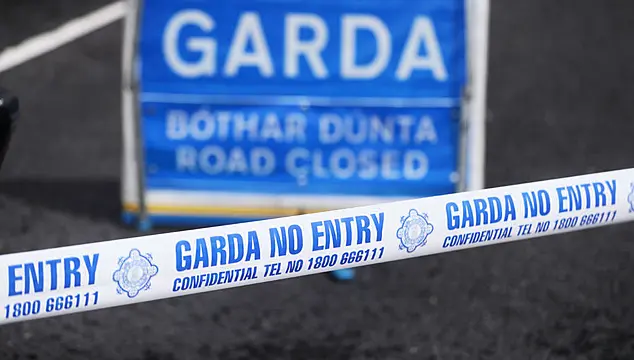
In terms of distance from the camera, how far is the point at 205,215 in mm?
3990

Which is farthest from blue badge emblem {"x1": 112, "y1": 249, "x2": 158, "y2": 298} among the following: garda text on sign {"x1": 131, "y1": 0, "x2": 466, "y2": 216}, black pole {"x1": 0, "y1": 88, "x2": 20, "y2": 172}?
garda text on sign {"x1": 131, "y1": 0, "x2": 466, "y2": 216}

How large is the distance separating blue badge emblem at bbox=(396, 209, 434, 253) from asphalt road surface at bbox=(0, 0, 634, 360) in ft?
2.53

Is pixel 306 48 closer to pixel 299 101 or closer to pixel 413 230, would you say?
pixel 299 101

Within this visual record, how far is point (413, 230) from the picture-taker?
102 inches

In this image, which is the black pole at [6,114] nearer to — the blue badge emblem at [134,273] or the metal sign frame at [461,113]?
the blue badge emblem at [134,273]

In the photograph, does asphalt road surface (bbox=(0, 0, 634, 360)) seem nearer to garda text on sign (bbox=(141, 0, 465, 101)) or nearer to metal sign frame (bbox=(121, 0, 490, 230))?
metal sign frame (bbox=(121, 0, 490, 230))

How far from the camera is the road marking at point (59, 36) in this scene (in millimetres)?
5903

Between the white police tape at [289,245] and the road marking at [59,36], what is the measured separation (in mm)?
3731

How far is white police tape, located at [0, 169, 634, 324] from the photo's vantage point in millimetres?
2254

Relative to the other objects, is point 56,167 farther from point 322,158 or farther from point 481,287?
point 481,287

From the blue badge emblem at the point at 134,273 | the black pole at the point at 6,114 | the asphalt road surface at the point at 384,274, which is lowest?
the asphalt road surface at the point at 384,274

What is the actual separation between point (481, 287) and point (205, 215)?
1.20 meters

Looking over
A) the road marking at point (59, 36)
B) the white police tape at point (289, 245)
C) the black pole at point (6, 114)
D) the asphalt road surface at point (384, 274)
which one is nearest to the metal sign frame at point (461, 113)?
the asphalt road surface at point (384, 274)

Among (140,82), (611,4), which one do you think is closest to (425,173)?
(140,82)
